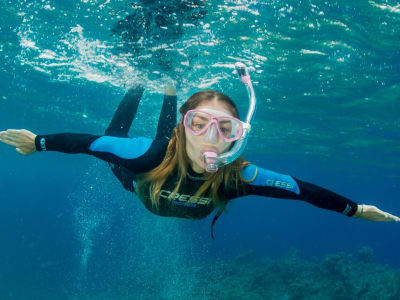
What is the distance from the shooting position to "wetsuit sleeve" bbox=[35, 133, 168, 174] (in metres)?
3.56

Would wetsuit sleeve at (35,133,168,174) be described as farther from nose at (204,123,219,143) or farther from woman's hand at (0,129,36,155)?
nose at (204,123,219,143)

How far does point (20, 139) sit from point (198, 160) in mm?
2230

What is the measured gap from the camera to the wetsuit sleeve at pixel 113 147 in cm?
356

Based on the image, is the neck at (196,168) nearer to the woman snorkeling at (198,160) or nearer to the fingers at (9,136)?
the woman snorkeling at (198,160)

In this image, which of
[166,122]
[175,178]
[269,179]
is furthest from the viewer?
[166,122]

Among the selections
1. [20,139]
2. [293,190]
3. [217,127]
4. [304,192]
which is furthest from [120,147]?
[304,192]

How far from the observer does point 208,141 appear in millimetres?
3303

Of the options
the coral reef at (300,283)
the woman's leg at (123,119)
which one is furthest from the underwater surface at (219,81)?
the woman's leg at (123,119)

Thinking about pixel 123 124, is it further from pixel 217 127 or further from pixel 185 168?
pixel 217 127

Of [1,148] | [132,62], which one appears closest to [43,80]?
[132,62]

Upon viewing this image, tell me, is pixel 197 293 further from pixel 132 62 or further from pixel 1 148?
pixel 1 148

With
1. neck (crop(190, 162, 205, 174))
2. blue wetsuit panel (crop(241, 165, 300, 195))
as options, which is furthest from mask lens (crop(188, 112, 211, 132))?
blue wetsuit panel (crop(241, 165, 300, 195))

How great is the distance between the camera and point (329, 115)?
18703 mm

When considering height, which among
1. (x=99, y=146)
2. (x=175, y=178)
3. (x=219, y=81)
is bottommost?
(x=175, y=178)
